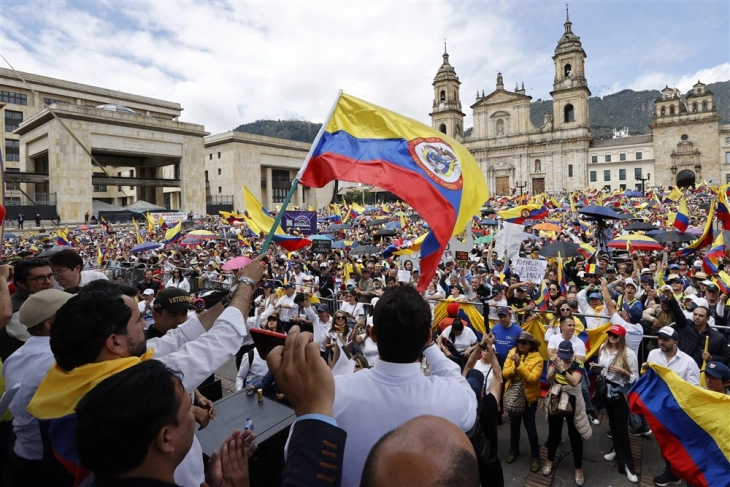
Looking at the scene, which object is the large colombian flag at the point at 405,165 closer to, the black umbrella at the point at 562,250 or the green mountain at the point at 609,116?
the black umbrella at the point at 562,250

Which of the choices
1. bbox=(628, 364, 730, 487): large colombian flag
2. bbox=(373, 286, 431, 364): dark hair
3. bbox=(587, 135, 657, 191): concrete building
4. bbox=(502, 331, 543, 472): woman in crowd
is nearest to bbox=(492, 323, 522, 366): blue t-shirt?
bbox=(502, 331, 543, 472): woman in crowd

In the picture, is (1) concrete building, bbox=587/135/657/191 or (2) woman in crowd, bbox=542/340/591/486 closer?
(2) woman in crowd, bbox=542/340/591/486

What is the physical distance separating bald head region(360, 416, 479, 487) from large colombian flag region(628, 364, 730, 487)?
11.1ft

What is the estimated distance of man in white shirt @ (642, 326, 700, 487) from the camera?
13.4 ft

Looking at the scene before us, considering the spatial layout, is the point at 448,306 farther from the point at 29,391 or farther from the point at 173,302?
the point at 29,391

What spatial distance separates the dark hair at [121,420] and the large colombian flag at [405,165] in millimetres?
2653

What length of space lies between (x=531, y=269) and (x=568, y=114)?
2812 inches

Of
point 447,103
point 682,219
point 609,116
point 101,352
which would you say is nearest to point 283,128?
point 447,103

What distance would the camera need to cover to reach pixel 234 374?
24.9ft

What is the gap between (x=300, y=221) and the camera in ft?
45.0

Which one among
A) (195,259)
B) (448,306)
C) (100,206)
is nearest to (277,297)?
(448,306)

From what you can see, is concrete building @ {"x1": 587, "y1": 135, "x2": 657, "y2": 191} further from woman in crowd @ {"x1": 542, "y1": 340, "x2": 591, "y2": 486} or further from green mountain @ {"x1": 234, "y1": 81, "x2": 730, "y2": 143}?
woman in crowd @ {"x1": 542, "y1": 340, "x2": 591, "y2": 486}

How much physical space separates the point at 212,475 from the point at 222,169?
5438 cm

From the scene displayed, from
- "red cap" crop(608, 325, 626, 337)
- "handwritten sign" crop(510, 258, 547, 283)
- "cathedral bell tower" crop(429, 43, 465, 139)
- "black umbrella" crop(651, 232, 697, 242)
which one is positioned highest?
"cathedral bell tower" crop(429, 43, 465, 139)
